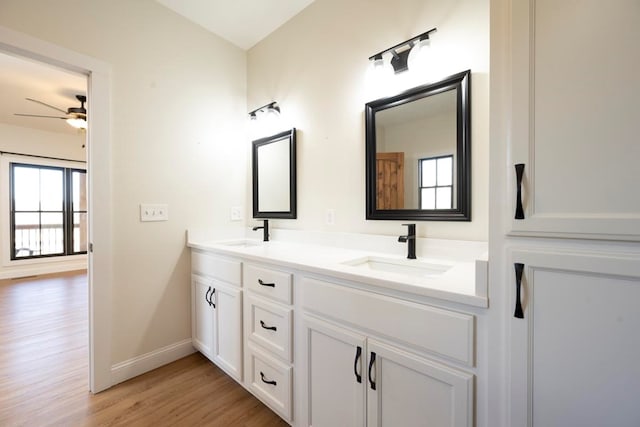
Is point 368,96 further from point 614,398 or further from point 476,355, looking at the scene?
point 614,398

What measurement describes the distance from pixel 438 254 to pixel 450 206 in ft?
0.85

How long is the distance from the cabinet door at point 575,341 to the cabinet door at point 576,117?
0.10m

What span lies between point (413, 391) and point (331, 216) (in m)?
1.18

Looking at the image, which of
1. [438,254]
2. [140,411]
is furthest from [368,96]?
[140,411]

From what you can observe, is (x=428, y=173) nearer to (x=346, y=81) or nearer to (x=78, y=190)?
(x=346, y=81)

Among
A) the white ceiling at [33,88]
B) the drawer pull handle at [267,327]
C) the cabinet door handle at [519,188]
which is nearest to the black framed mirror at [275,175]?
the drawer pull handle at [267,327]

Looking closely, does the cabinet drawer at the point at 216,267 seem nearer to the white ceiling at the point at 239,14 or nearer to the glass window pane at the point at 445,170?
the glass window pane at the point at 445,170

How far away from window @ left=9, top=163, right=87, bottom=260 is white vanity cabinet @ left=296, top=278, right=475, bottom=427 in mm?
6220

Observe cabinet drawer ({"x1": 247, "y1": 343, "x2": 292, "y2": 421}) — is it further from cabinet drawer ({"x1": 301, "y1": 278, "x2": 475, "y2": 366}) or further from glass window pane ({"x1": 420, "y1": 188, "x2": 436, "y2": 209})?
glass window pane ({"x1": 420, "y1": 188, "x2": 436, "y2": 209})

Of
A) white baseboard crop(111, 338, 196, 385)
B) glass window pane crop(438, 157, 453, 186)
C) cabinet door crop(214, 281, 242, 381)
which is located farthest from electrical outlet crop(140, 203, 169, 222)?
glass window pane crop(438, 157, 453, 186)

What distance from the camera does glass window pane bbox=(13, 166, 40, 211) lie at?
4.66 meters

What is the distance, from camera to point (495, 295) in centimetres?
81

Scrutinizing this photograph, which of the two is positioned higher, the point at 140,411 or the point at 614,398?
the point at 614,398

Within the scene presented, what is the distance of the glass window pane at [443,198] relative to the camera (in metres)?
1.41
